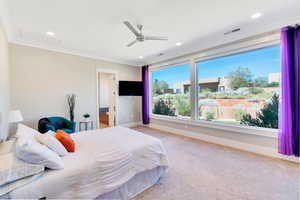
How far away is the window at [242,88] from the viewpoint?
9.98ft

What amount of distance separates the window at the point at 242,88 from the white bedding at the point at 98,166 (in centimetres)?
256

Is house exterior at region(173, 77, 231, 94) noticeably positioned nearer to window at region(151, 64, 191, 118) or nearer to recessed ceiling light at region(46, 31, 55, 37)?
window at region(151, 64, 191, 118)

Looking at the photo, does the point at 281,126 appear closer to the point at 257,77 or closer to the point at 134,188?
the point at 257,77

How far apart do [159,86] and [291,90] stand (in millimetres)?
3965

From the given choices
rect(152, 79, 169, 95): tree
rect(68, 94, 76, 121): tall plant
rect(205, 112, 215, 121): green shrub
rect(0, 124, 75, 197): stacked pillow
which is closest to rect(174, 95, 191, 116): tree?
rect(205, 112, 215, 121): green shrub

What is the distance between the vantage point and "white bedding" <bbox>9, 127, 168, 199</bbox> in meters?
1.28

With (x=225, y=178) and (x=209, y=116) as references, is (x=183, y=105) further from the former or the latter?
(x=225, y=178)

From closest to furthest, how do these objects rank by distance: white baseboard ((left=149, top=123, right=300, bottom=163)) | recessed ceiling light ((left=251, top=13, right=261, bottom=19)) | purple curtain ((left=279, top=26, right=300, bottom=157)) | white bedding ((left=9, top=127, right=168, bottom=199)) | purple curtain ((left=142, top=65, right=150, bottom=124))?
white bedding ((left=9, top=127, right=168, bottom=199)) → recessed ceiling light ((left=251, top=13, right=261, bottom=19)) → purple curtain ((left=279, top=26, right=300, bottom=157)) → white baseboard ((left=149, top=123, right=300, bottom=163)) → purple curtain ((left=142, top=65, right=150, bottom=124))

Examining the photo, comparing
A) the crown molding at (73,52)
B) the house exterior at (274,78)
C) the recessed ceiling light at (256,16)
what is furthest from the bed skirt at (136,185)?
the crown molding at (73,52)

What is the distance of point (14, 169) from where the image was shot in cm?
122

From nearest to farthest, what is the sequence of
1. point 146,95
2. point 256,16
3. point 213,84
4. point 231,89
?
point 256,16 → point 231,89 → point 213,84 → point 146,95

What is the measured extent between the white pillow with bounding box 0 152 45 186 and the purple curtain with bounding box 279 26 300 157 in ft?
13.0

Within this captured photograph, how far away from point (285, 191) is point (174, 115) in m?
3.49

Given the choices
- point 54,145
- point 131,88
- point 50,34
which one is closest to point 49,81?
point 50,34
